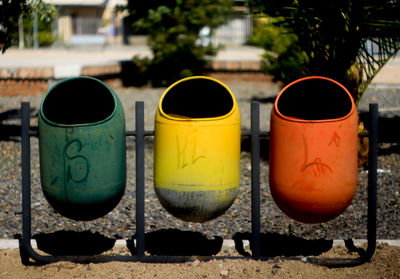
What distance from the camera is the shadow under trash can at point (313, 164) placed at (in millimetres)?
3295

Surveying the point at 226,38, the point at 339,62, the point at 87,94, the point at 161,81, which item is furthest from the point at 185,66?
the point at 226,38

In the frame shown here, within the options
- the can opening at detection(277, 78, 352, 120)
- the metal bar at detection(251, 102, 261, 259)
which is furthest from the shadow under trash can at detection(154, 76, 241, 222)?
the can opening at detection(277, 78, 352, 120)

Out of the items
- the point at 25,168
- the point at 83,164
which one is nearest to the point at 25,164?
the point at 25,168

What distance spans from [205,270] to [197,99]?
118 cm

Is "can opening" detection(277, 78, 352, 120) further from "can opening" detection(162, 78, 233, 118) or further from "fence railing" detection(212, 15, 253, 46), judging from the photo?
"fence railing" detection(212, 15, 253, 46)

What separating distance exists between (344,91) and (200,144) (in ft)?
3.07

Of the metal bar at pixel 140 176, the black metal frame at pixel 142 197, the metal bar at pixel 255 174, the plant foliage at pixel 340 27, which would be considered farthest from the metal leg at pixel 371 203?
the plant foliage at pixel 340 27

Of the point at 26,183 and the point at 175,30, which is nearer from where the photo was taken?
the point at 26,183

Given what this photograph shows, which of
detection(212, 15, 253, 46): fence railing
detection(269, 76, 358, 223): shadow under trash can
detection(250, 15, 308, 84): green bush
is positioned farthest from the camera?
detection(212, 15, 253, 46): fence railing

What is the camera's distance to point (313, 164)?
3.31m

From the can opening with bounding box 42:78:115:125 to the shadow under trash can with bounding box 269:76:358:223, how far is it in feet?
3.89

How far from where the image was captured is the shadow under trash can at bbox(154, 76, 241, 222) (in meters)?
3.33

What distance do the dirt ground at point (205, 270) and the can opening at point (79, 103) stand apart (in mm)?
969

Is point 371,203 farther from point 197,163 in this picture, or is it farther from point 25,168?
point 25,168
